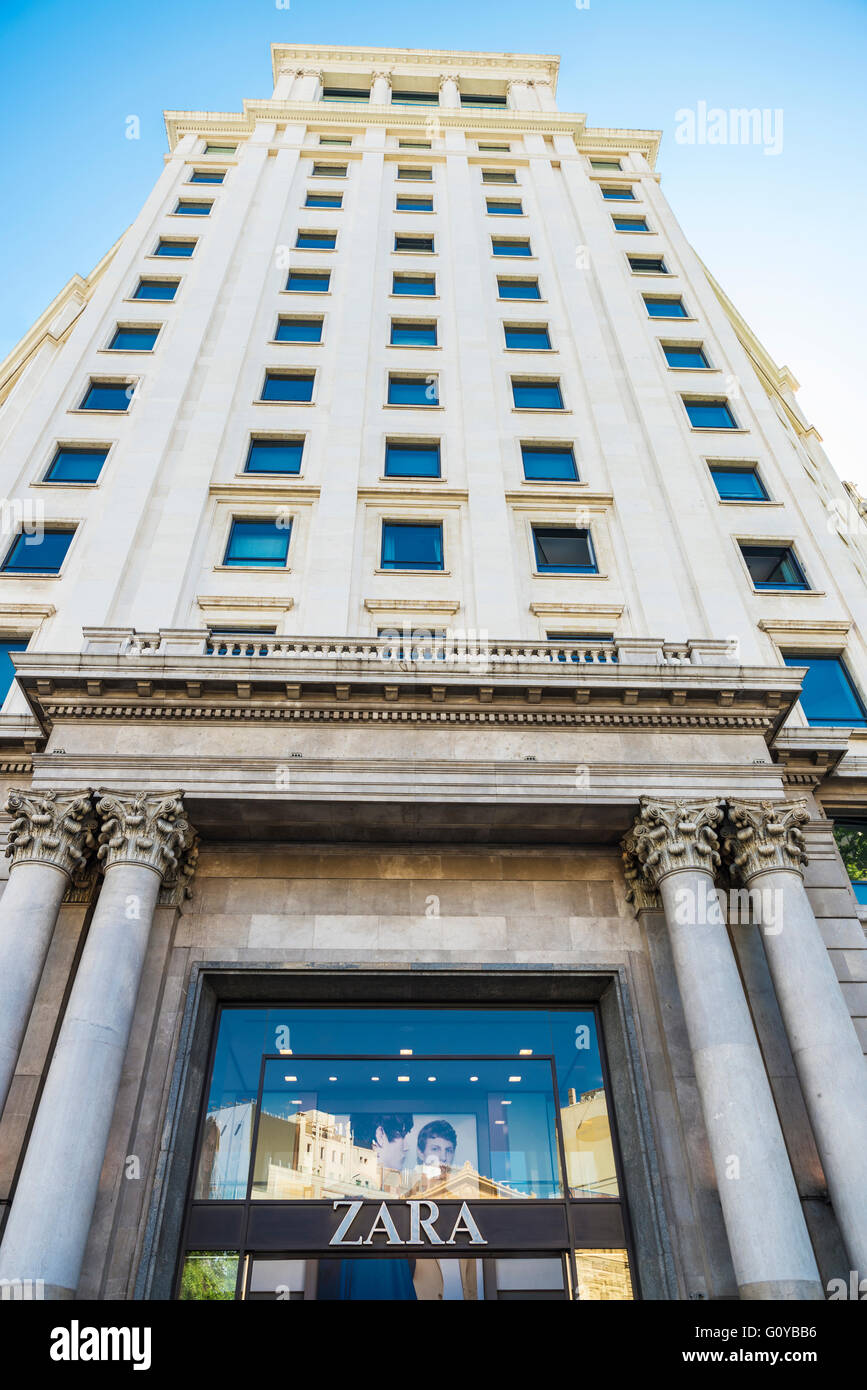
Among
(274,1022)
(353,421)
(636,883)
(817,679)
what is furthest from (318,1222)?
(353,421)

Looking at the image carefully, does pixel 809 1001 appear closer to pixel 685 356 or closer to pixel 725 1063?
pixel 725 1063

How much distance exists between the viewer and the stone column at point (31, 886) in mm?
13031

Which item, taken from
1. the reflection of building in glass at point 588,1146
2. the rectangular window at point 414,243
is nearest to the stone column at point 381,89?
the rectangular window at point 414,243

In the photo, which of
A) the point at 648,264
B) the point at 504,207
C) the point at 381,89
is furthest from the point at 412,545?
the point at 381,89

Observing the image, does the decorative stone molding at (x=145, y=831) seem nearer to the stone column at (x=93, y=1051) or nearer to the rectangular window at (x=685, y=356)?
the stone column at (x=93, y=1051)

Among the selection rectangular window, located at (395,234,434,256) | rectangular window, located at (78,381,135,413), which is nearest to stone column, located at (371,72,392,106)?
rectangular window, located at (395,234,434,256)

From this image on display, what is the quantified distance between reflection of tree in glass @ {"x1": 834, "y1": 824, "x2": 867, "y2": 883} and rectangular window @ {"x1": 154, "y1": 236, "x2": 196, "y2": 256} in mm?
28119

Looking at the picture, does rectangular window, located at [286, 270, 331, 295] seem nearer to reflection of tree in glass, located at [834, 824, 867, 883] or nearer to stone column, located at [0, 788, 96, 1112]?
stone column, located at [0, 788, 96, 1112]

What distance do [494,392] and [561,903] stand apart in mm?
16285

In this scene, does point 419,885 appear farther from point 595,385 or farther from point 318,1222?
point 595,385

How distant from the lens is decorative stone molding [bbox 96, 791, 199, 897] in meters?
14.9

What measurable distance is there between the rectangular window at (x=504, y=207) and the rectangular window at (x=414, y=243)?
3221 millimetres

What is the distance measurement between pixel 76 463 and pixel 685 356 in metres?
18.5

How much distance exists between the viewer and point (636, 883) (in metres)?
16.2
